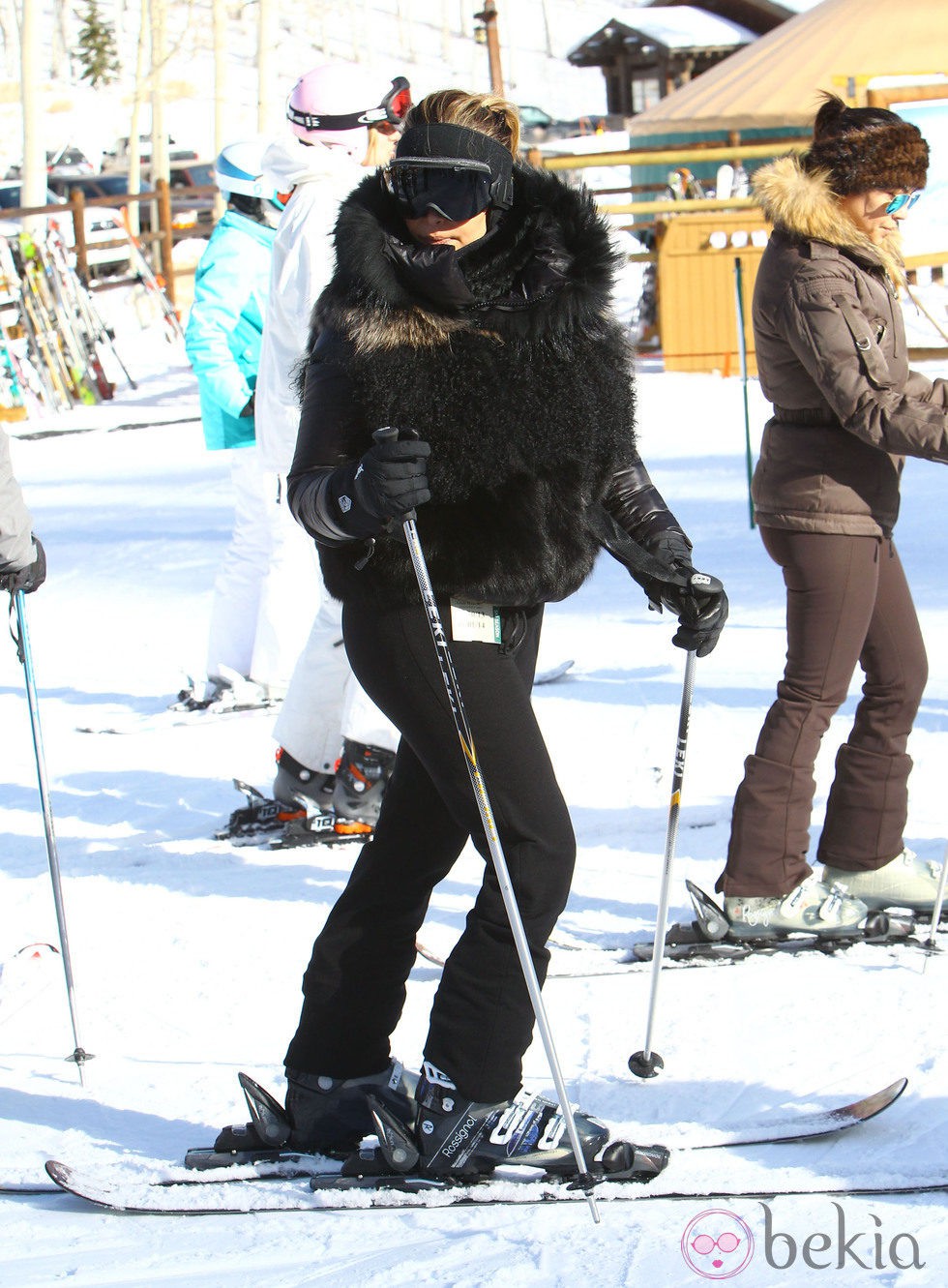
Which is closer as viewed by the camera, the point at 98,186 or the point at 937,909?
the point at 937,909

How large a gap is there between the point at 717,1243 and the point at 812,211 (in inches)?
83.2

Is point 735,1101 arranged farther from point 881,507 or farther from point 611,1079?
point 881,507

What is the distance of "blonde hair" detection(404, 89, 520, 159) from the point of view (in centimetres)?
248

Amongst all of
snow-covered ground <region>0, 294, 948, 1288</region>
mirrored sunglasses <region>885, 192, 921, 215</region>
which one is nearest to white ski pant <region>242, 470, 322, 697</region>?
snow-covered ground <region>0, 294, 948, 1288</region>

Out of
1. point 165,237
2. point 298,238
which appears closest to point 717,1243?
point 298,238

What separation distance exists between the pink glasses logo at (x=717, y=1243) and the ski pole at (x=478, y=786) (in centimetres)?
16

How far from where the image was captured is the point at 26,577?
3.38 m

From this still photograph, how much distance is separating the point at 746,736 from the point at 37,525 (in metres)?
6.58

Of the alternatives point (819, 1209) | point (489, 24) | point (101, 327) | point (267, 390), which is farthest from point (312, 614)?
point (489, 24)

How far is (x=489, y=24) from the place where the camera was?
2138cm

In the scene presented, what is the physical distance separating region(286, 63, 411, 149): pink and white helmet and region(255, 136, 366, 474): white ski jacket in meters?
0.05

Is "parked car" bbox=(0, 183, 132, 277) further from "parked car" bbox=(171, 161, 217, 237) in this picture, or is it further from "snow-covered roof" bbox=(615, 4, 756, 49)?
"snow-covered roof" bbox=(615, 4, 756, 49)

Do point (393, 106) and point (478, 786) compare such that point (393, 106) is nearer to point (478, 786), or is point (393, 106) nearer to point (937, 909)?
point (937, 909)

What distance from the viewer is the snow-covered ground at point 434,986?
7.88ft
